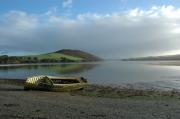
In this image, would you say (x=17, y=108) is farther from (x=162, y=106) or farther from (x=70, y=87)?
(x=70, y=87)

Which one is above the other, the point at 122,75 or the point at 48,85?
the point at 48,85

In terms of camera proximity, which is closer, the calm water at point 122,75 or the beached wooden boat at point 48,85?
the beached wooden boat at point 48,85

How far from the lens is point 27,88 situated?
35000 mm

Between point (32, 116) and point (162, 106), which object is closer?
point (32, 116)

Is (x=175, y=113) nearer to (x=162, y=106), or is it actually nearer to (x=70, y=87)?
(x=162, y=106)

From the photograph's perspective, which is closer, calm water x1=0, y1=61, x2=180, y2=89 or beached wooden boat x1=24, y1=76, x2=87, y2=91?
beached wooden boat x1=24, y1=76, x2=87, y2=91

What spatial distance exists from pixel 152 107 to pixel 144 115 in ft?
11.4

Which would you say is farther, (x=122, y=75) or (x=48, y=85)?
(x=122, y=75)

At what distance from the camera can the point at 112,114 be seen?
18031 millimetres

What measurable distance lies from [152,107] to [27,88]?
17.5 m

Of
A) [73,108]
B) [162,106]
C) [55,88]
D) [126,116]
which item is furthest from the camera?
[55,88]

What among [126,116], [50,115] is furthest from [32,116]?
[126,116]

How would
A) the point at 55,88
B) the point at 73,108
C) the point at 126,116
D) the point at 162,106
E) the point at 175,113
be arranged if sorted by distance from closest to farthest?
the point at 126,116
the point at 175,113
the point at 73,108
the point at 162,106
the point at 55,88

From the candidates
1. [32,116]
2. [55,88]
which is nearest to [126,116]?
[32,116]
